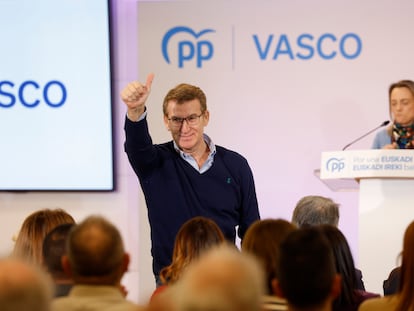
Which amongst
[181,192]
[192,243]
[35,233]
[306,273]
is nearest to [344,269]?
[192,243]

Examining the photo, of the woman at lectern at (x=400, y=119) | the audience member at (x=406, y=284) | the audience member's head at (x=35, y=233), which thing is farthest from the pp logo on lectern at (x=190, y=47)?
the audience member at (x=406, y=284)

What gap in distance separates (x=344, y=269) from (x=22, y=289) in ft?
5.67

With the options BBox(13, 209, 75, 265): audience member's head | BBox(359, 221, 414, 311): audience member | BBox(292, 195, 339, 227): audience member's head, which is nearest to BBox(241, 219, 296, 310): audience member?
BBox(359, 221, 414, 311): audience member

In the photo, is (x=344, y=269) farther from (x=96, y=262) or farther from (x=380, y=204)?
(x=380, y=204)

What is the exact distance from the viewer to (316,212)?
421 centimetres

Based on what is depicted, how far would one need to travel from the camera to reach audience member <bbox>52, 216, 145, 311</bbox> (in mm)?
2502

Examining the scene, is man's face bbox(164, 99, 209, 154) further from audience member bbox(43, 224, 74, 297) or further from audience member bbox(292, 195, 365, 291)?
audience member bbox(43, 224, 74, 297)

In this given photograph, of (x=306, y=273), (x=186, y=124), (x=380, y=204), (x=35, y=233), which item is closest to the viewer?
(x=306, y=273)

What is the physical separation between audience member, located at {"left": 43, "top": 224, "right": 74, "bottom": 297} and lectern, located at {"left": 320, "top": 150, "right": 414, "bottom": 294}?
2225 millimetres

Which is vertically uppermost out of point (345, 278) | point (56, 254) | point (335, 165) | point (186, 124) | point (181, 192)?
point (186, 124)

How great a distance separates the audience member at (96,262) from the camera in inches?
98.5

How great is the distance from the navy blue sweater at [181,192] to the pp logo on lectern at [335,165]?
2.22ft

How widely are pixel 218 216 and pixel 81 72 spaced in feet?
9.77

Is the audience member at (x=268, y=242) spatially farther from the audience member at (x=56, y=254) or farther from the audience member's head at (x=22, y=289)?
the audience member's head at (x=22, y=289)
